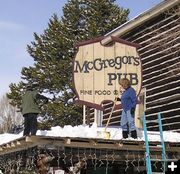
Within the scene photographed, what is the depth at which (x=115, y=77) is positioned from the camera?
47.7 ft

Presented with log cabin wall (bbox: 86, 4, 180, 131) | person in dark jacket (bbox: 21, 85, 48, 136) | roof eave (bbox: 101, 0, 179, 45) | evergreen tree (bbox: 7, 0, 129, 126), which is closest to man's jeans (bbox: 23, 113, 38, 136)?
person in dark jacket (bbox: 21, 85, 48, 136)

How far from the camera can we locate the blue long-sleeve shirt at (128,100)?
11.9 m

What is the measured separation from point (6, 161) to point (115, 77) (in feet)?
13.6

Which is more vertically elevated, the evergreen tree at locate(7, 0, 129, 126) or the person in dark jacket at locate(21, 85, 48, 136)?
the evergreen tree at locate(7, 0, 129, 126)

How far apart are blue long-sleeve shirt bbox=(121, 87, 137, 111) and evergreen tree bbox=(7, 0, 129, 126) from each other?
2145 centimetres

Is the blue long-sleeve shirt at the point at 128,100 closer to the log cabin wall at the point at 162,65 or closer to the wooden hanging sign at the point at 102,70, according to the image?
the wooden hanging sign at the point at 102,70

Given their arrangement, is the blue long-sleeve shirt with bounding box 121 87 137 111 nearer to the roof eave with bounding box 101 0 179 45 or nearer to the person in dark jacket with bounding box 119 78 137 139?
the person in dark jacket with bounding box 119 78 137 139

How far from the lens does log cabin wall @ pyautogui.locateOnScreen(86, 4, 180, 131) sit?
15328mm

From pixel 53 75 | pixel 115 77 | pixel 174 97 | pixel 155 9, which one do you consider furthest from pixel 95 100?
pixel 53 75

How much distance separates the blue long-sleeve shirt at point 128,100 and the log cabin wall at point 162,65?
134 inches

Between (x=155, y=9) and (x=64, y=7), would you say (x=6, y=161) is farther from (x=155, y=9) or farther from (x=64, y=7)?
(x=64, y=7)

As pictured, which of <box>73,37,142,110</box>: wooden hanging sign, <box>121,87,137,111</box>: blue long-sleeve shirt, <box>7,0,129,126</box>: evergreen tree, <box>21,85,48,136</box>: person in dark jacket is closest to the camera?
<box>21,85,48,136</box>: person in dark jacket

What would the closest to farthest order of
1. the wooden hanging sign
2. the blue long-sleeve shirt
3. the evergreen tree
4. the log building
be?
1. the log building
2. the blue long-sleeve shirt
3. the wooden hanging sign
4. the evergreen tree

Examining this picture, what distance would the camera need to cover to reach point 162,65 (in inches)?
640
